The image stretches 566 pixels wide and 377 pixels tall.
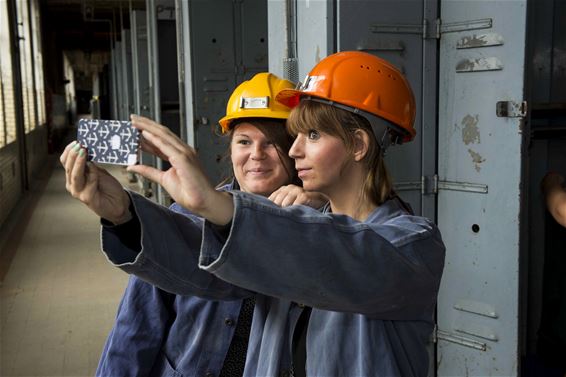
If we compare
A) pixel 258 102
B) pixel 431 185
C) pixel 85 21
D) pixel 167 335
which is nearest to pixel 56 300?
pixel 431 185

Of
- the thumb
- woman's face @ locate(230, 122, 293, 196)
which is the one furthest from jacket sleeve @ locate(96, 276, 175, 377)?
the thumb

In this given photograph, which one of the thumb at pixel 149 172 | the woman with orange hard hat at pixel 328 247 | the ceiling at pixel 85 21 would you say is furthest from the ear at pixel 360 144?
the ceiling at pixel 85 21

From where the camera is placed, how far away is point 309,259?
3.48 ft

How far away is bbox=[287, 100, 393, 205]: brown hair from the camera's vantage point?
4.76 ft

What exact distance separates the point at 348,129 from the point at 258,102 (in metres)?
0.87

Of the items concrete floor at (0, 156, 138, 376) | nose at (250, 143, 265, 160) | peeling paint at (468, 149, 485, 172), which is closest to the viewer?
nose at (250, 143, 265, 160)

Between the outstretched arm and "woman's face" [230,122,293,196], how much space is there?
1453 mm

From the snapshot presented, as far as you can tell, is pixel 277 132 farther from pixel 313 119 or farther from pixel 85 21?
pixel 85 21

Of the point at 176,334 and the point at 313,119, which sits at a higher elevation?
the point at 313,119

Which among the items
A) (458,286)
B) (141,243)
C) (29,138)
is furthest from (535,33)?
(29,138)

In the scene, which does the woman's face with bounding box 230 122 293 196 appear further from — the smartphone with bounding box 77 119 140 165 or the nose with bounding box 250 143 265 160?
the smartphone with bounding box 77 119 140 165

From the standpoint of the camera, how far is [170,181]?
42.7 inches

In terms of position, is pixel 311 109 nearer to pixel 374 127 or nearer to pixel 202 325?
pixel 374 127

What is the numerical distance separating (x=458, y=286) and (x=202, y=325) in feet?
7.13
